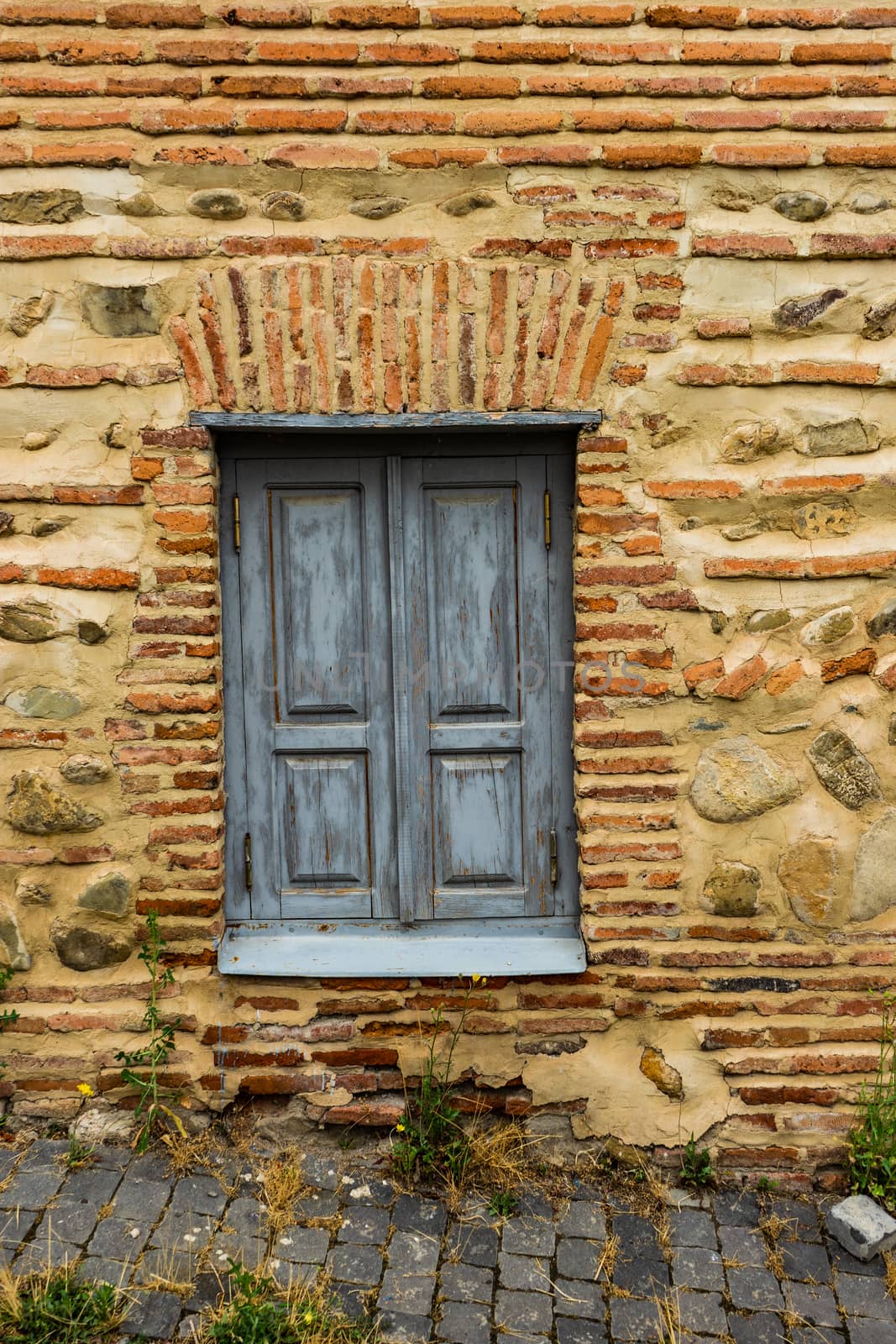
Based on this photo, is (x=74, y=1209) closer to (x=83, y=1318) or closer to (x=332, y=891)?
(x=83, y=1318)

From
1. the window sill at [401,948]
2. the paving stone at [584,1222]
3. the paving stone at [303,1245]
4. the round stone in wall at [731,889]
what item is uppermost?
the round stone in wall at [731,889]

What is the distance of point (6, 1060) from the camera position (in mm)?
3021

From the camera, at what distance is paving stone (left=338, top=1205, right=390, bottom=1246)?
8.82 feet

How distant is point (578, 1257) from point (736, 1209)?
1.78 feet

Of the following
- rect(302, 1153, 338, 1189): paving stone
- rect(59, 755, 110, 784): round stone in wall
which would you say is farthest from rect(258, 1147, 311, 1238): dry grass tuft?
rect(59, 755, 110, 784): round stone in wall

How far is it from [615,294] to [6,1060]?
9.77ft

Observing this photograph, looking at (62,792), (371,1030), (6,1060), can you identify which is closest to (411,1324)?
(371,1030)

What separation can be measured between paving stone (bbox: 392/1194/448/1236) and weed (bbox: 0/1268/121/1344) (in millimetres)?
774

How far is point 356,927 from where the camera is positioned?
3.14 m

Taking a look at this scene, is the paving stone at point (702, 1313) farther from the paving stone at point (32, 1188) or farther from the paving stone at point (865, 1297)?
the paving stone at point (32, 1188)

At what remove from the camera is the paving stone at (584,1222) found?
2.75 metres

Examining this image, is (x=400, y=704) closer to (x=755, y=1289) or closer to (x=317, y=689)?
(x=317, y=689)

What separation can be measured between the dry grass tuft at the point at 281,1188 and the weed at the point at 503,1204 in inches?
21.4

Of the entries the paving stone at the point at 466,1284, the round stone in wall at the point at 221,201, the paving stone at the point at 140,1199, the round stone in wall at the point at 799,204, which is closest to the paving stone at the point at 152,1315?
the paving stone at the point at 140,1199
